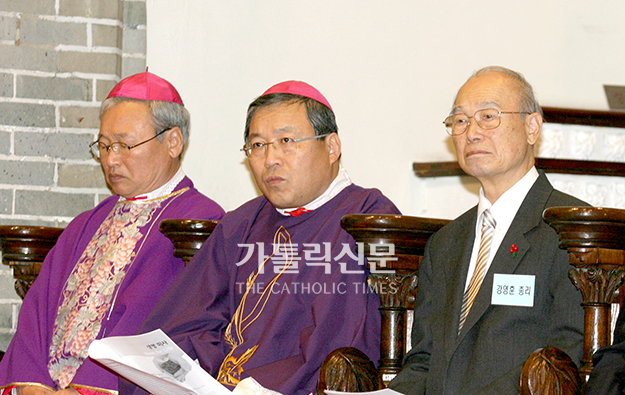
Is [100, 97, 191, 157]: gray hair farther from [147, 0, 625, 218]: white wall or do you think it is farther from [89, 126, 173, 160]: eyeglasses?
[147, 0, 625, 218]: white wall

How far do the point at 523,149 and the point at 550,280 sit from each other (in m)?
0.51

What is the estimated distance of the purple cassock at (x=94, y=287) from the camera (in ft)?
11.2

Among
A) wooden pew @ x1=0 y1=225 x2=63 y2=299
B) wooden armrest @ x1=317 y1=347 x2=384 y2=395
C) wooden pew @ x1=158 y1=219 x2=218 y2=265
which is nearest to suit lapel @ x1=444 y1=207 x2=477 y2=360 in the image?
wooden armrest @ x1=317 y1=347 x2=384 y2=395

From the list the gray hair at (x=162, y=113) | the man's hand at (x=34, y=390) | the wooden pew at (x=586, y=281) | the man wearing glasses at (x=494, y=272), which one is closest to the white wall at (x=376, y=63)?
the gray hair at (x=162, y=113)

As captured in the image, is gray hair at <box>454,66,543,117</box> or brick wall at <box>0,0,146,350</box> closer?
gray hair at <box>454,66,543,117</box>

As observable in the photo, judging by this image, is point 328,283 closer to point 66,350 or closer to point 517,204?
point 517,204

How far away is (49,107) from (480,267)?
2620 millimetres

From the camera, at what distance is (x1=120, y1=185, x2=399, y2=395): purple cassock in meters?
2.78

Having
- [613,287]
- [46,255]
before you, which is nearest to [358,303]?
[613,287]

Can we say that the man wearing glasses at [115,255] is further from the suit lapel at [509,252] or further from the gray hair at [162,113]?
the suit lapel at [509,252]

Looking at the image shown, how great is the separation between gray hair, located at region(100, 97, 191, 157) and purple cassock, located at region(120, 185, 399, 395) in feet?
2.26

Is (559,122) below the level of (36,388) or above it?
above

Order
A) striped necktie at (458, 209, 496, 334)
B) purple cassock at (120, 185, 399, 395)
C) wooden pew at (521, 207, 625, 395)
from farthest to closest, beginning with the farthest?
purple cassock at (120, 185, 399, 395), striped necktie at (458, 209, 496, 334), wooden pew at (521, 207, 625, 395)

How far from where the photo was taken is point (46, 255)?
394 centimetres
